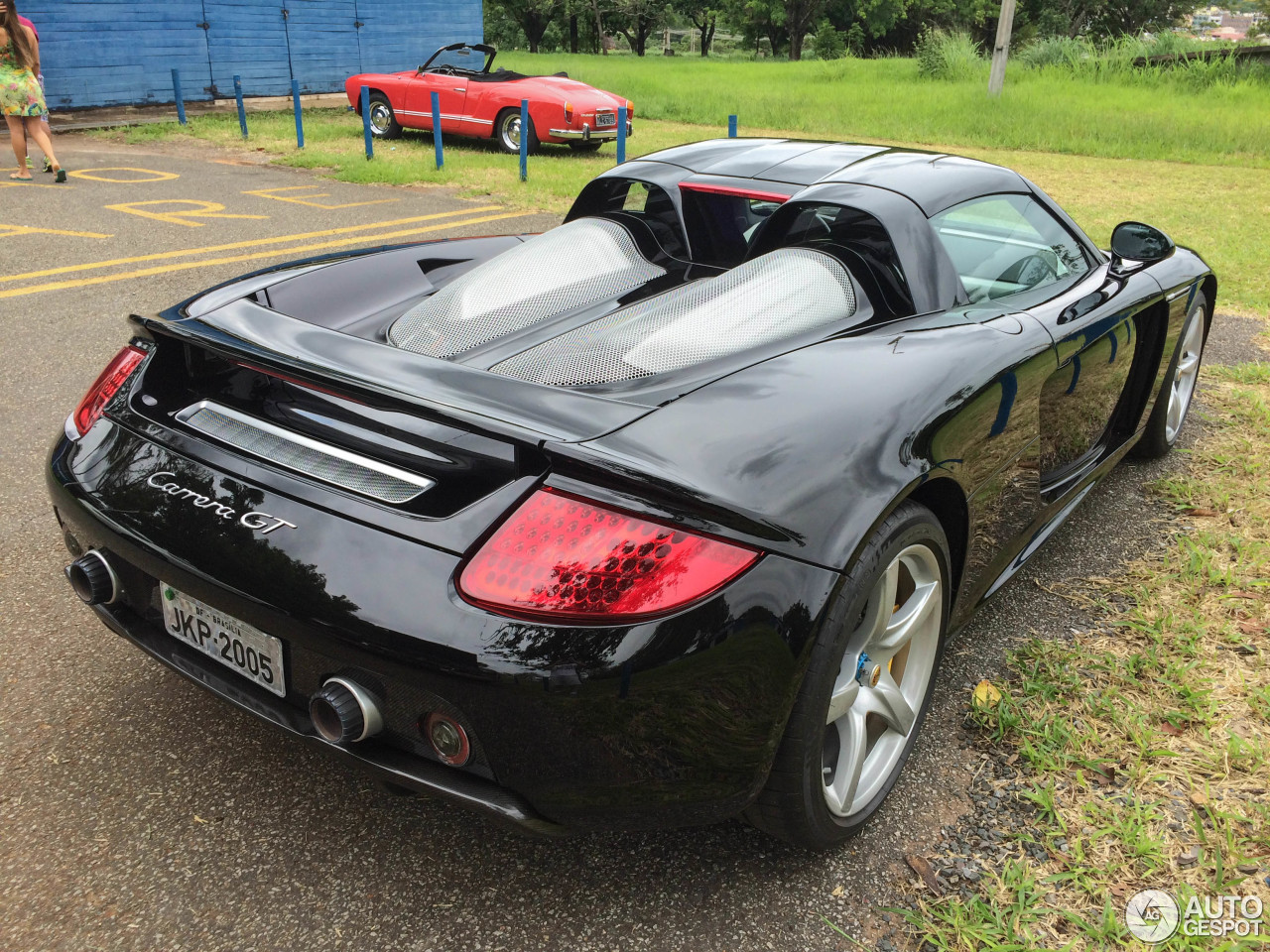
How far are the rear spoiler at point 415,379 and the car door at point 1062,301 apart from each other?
130cm

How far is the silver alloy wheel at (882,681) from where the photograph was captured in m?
1.76

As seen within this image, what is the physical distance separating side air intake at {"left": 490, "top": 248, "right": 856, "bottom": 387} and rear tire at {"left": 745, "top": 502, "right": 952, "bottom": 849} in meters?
0.53

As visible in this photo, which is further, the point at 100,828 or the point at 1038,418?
the point at 1038,418

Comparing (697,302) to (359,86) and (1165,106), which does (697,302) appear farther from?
(1165,106)

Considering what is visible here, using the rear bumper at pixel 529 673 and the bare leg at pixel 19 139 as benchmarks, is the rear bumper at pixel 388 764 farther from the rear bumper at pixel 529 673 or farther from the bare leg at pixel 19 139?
the bare leg at pixel 19 139

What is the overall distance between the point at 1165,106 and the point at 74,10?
17636mm

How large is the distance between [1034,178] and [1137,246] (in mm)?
9449

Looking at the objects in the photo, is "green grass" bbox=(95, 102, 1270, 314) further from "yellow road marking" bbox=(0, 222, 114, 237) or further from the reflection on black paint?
the reflection on black paint

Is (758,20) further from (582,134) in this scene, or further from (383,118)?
(582,134)

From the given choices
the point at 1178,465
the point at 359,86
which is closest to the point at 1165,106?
the point at 359,86

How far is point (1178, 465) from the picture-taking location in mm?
3738

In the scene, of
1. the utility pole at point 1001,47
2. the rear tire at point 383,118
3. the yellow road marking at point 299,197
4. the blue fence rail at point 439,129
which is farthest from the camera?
the utility pole at point 1001,47

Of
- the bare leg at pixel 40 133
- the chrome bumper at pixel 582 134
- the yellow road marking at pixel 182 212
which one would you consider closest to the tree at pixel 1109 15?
the chrome bumper at pixel 582 134

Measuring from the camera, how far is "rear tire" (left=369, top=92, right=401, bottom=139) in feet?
43.7
